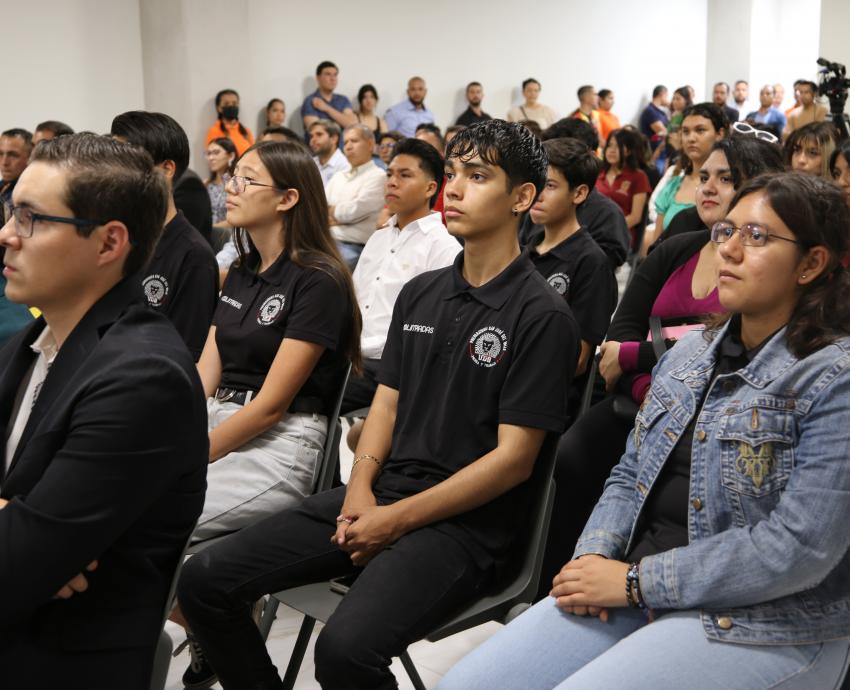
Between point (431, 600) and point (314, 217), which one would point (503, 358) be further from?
point (314, 217)

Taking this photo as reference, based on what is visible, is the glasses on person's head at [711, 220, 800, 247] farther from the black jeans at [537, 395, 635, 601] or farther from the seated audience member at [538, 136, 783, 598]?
the black jeans at [537, 395, 635, 601]

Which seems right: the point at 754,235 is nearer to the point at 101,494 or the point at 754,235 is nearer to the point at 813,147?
the point at 101,494

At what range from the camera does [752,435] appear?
150 centimetres

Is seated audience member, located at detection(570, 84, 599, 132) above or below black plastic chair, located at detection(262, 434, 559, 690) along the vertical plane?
above

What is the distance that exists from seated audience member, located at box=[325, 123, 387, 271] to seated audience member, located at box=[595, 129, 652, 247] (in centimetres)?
157

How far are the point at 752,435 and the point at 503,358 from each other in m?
0.56

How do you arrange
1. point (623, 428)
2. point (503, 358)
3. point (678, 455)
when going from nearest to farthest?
1. point (678, 455)
2. point (503, 358)
3. point (623, 428)

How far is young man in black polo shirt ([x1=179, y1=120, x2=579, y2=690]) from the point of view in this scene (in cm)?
179

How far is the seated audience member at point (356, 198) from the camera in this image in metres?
5.44

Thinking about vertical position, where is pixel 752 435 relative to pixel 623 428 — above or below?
above

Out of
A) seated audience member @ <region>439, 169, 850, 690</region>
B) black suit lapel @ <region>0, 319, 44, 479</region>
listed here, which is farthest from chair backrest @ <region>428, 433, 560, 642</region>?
black suit lapel @ <region>0, 319, 44, 479</region>

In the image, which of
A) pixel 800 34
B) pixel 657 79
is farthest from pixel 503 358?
pixel 800 34

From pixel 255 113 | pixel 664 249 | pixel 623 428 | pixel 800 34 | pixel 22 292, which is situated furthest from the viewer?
pixel 800 34

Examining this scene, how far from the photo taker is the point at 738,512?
1506 millimetres
